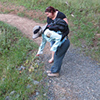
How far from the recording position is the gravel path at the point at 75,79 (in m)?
3.09

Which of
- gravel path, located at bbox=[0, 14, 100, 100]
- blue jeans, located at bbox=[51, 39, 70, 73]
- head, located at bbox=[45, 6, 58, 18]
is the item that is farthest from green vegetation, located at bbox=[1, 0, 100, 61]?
head, located at bbox=[45, 6, 58, 18]

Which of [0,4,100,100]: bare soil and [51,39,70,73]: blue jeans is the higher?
[51,39,70,73]: blue jeans

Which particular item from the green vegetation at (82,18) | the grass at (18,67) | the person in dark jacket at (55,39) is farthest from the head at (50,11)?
the green vegetation at (82,18)

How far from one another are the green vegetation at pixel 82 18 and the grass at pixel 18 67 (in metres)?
2.28

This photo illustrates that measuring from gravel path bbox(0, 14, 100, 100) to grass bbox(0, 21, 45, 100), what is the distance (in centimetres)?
40

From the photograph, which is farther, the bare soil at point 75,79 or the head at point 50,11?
the bare soil at point 75,79

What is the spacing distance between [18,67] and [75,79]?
2080mm

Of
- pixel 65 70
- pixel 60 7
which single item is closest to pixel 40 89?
pixel 65 70

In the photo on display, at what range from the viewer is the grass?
325cm

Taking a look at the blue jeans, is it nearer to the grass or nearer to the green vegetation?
the grass

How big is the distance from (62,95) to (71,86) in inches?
16.9

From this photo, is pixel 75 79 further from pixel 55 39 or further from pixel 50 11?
pixel 50 11

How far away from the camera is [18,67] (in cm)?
429

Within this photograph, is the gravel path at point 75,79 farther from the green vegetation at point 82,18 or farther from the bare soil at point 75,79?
the green vegetation at point 82,18
